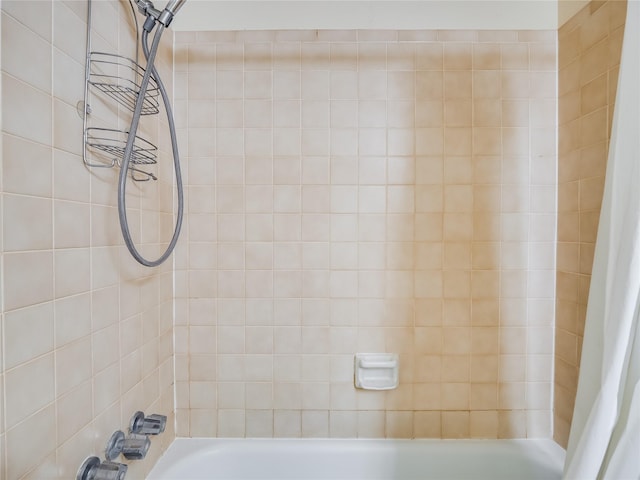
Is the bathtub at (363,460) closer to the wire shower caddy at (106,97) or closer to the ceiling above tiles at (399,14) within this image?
the wire shower caddy at (106,97)

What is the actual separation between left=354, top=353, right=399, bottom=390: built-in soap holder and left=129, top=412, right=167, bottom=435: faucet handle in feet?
2.33

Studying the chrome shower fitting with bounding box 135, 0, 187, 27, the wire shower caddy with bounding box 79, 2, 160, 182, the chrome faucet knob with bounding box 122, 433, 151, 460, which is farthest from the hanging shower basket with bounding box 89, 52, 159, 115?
the chrome faucet knob with bounding box 122, 433, 151, 460

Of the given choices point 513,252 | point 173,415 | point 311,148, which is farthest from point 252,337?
point 513,252

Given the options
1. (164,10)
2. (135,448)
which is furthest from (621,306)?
(164,10)

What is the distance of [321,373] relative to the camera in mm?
1419

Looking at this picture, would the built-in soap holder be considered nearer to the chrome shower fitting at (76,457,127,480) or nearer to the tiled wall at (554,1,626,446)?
the tiled wall at (554,1,626,446)

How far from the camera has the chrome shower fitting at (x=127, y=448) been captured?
0.95 m

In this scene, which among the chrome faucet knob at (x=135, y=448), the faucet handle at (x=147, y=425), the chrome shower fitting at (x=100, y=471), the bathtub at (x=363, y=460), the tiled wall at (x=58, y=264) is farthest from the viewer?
the bathtub at (x=363, y=460)

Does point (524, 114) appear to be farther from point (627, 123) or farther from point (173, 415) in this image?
point (173, 415)

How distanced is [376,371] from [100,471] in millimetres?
937

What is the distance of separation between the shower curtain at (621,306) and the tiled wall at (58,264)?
3.86ft

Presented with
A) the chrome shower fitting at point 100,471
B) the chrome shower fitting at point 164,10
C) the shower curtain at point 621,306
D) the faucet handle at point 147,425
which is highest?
the chrome shower fitting at point 164,10

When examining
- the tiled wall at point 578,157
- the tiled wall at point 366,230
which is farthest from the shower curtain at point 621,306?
the tiled wall at point 366,230

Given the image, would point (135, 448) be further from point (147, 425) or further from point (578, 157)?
point (578, 157)
